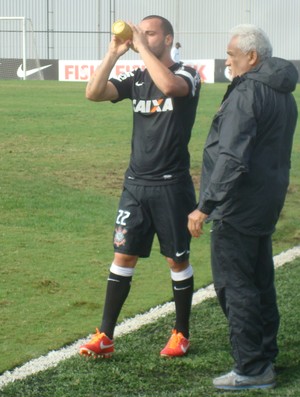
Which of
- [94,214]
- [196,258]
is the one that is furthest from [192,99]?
[94,214]

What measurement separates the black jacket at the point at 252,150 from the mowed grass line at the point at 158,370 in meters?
0.95

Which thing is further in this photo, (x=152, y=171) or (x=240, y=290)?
(x=152, y=171)

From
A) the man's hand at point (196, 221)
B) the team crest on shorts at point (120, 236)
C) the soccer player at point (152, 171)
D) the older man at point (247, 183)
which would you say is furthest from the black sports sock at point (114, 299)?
the man's hand at point (196, 221)

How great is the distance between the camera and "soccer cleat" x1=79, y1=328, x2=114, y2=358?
20.5 ft

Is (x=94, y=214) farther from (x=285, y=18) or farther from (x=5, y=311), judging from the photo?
(x=285, y=18)

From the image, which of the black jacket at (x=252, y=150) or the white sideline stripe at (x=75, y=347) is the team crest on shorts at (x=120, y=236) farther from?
the black jacket at (x=252, y=150)

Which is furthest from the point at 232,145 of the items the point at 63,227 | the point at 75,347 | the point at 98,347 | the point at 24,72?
the point at 24,72

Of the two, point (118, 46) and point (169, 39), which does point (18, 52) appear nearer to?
point (118, 46)

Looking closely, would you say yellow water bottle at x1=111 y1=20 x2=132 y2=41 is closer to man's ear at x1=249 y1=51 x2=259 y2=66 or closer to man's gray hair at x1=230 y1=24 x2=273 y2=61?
man's gray hair at x1=230 y1=24 x2=273 y2=61

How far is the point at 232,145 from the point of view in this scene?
536cm

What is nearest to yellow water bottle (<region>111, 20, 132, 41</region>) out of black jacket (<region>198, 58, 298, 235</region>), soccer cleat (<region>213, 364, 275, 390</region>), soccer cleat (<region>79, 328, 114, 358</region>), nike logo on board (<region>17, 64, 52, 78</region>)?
black jacket (<region>198, 58, 298, 235</region>)

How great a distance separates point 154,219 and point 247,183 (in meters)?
1.02

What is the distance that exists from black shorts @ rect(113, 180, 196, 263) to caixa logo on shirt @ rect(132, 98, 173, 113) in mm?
467

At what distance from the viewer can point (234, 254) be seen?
222 inches
